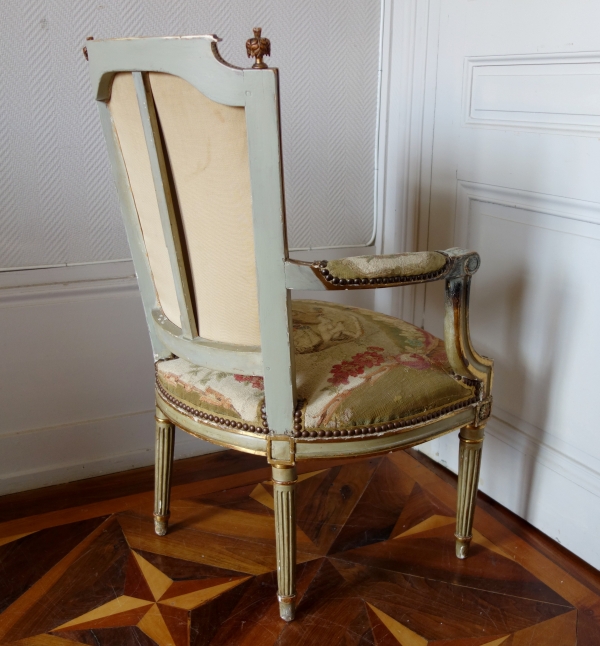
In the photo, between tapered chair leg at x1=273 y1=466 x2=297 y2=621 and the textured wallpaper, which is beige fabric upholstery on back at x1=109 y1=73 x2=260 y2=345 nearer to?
tapered chair leg at x1=273 y1=466 x2=297 y2=621

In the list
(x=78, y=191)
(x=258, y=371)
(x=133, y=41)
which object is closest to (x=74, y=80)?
(x=78, y=191)

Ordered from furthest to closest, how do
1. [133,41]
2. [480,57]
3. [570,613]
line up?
[480,57]
[570,613]
[133,41]

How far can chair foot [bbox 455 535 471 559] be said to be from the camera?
1187mm

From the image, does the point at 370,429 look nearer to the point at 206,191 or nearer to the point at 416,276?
the point at 416,276

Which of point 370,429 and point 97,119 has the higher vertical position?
point 97,119

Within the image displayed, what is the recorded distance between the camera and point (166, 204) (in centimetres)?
88

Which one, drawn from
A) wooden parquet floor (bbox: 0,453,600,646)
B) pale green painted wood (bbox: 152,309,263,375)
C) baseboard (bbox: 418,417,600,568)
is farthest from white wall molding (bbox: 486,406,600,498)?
pale green painted wood (bbox: 152,309,263,375)

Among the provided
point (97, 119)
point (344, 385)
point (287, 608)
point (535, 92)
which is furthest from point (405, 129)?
point (287, 608)

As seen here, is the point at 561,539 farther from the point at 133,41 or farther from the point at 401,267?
the point at 133,41

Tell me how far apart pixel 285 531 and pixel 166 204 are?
50cm

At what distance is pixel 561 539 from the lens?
4.08ft

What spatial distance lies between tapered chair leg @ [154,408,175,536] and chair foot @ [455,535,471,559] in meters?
0.53

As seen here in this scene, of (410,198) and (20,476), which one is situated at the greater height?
(410,198)

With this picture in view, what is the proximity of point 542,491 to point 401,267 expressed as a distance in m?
Result: 0.66
